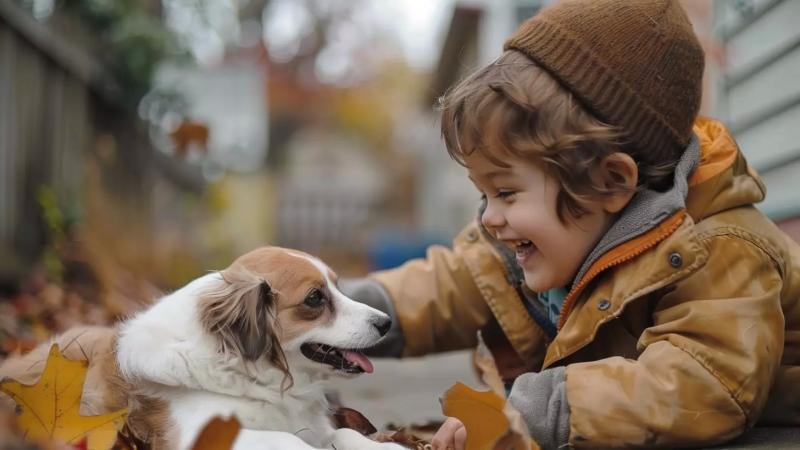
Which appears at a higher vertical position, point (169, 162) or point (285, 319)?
point (285, 319)

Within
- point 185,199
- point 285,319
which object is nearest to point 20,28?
point 285,319

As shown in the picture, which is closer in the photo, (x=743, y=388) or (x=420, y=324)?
(x=743, y=388)

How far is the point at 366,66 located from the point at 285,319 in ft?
99.6

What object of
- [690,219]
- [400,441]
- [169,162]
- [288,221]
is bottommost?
[288,221]

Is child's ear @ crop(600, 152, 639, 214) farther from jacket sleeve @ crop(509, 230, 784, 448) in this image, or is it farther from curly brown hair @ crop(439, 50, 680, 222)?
jacket sleeve @ crop(509, 230, 784, 448)

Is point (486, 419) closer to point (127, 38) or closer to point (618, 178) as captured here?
point (618, 178)

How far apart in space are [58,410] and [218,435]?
580 mm

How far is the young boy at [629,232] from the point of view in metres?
2.09

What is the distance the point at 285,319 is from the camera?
2.68 m

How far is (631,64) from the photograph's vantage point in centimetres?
239

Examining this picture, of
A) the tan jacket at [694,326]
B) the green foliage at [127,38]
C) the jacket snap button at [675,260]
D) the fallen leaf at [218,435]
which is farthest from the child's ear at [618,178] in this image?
the green foliage at [127,38]

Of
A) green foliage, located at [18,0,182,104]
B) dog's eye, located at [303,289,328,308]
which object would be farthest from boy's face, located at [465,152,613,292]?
green foliage, located at [18,0,182,104]

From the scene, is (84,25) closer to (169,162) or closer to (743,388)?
(169,162)

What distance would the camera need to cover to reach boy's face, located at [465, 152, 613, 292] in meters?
2.42
